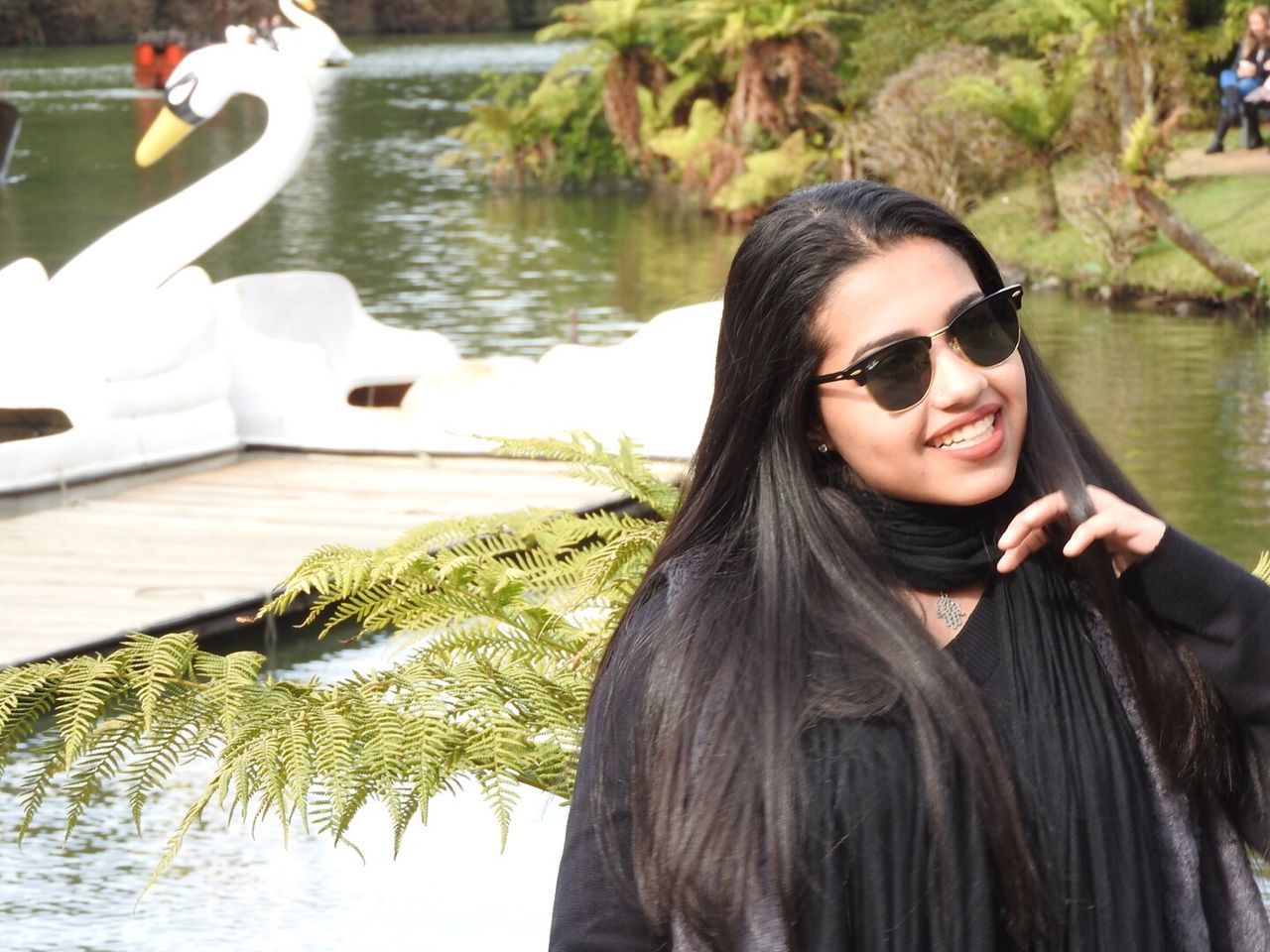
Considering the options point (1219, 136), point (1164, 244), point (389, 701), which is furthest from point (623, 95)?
point (389, 701)

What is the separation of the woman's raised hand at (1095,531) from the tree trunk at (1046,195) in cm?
1749

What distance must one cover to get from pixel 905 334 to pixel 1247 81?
19.5 meters

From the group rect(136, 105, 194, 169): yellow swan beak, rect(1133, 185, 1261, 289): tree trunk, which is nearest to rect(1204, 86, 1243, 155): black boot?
rect(1133, 185, 1261, 289): tree trunk

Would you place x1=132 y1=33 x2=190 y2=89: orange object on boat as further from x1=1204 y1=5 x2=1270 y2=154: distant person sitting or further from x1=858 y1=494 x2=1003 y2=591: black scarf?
x1=858 y1=494 x2=1003 y2=591: black scarf

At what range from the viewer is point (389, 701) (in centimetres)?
329

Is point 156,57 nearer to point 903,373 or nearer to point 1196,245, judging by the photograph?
point 1196,245

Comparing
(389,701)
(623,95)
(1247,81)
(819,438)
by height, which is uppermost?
A: (819,438)

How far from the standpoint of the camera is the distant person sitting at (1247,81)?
19.7m

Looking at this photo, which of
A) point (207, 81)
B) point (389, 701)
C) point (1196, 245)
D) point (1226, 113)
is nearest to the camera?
point (389, 701)

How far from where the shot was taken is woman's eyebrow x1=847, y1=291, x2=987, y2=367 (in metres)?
1.82

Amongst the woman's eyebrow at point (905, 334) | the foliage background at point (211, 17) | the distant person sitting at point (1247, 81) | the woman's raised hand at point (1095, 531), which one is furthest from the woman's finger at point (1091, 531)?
the foliage background at point (211, 17)

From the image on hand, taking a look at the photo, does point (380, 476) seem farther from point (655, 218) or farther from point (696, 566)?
point (655, 218)

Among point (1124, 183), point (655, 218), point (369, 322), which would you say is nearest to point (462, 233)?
point (655, 218)

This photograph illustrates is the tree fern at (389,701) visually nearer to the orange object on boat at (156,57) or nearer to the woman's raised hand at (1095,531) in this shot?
the woman's raised hand at (1095,531)
